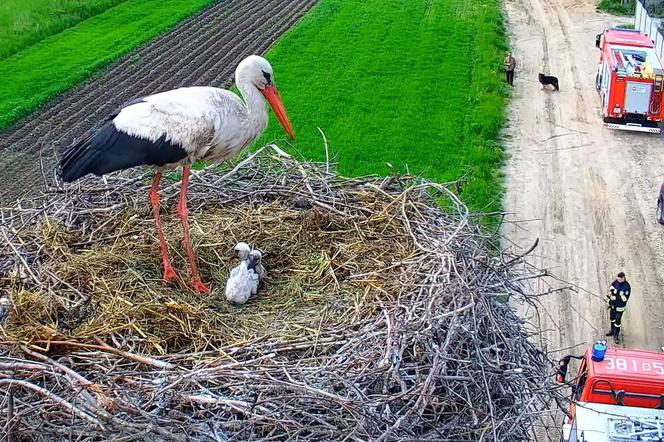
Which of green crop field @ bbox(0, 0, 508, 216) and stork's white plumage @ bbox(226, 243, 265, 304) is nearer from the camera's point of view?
stork's white plumage @ bbox(226, 243, 265, 304)

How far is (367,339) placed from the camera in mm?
5719

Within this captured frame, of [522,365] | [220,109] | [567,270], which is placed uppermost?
[220,109]

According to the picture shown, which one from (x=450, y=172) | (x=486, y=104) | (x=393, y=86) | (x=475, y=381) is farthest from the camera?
(x=393, y=86)

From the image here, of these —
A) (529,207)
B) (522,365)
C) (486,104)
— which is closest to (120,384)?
(522,365)

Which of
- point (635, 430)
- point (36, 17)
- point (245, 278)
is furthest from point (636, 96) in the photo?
point (36, 17)

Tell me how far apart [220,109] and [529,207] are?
22.9ft

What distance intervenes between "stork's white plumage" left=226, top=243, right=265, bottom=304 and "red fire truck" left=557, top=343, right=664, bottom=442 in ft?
8.73

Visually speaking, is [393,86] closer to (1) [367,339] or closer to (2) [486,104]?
(2) [486,104]

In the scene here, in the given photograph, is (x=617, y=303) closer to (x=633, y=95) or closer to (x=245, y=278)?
(x=245, y=278)

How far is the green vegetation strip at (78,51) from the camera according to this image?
16.5 m

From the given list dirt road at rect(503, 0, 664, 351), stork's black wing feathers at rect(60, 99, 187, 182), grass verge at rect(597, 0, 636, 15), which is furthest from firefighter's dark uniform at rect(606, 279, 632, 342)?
grass verge at rect(597, 0, 636, 15)

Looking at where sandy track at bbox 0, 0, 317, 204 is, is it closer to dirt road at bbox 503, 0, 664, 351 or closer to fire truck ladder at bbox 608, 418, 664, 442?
dirt road at bbox 503, 0, 664, 351

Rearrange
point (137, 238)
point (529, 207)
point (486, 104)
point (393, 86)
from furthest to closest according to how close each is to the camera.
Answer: point (393, 86) → point (486, 104) → point (529, 207) → point (137, 238)

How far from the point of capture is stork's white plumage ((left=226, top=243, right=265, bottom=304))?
669 centimetres
